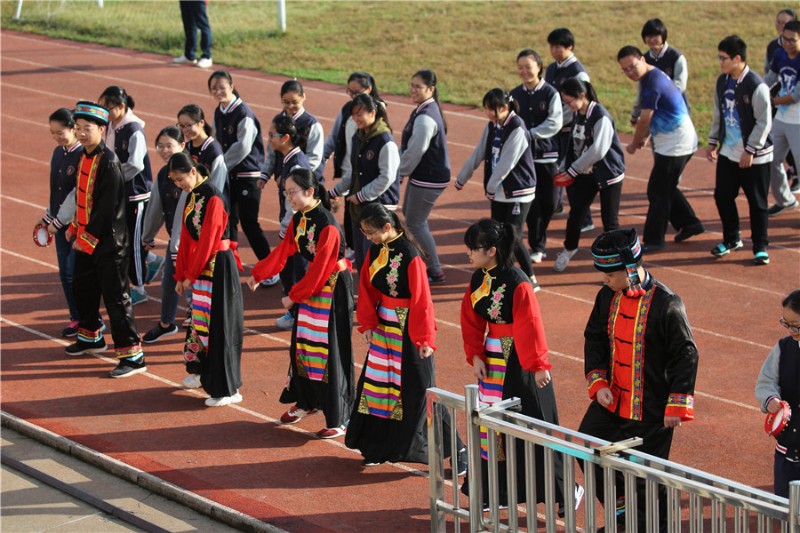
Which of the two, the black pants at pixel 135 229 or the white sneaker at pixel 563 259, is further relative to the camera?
the white sneaker at pixel 563 259

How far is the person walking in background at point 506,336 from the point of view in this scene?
6.65 m

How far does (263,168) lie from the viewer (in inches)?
424

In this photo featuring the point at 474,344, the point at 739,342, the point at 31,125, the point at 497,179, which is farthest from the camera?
the point at 31,125

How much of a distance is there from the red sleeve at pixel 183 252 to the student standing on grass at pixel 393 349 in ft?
5.80

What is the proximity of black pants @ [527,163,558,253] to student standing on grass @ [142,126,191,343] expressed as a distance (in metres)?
3.59

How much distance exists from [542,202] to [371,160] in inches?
89.3

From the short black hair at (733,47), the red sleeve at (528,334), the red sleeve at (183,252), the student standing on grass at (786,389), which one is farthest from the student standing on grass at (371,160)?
the student standing on grass at (786,389)


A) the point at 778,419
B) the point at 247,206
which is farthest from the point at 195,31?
the point at 778,419

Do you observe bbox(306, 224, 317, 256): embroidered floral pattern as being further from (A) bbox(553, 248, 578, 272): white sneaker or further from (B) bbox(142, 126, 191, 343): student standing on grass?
(A) bbox(553, 248, 578, 272): white sneaker

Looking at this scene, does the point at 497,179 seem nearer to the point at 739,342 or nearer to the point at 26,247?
the point at 739,342

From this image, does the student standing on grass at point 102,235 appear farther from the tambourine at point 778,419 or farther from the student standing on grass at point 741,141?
the student standing on grass at point 741,141

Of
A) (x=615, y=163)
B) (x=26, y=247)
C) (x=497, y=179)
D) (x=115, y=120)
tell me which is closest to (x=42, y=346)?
(x=115, y=120)

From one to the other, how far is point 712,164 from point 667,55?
332 cm

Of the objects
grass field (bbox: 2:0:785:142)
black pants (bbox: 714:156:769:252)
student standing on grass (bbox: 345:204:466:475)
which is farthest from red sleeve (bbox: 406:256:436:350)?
grass field (bbox: 2:0:785:142)
